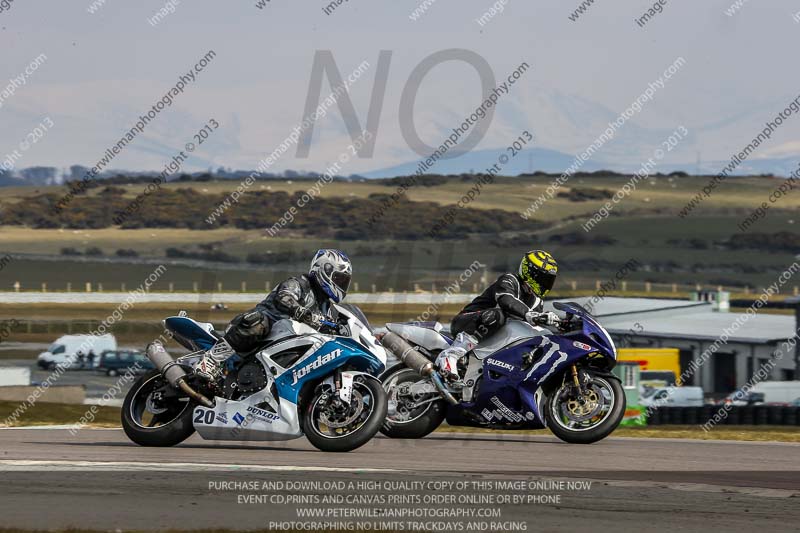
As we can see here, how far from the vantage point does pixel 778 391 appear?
3884 cm

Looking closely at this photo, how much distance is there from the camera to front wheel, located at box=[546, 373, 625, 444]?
44.2ft

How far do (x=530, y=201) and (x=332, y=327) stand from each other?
520ft

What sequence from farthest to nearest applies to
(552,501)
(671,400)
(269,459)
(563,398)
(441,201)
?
(441,201) → (671,400) → (563,398) → (269,459) → (552,501)

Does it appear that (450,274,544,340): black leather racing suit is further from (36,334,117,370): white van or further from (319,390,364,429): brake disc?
(36,334,117,370): white van

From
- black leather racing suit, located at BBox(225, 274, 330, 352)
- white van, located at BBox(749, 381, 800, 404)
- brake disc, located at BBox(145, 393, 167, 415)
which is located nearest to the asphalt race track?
brake disc, located at BBox(145, 393, 167, 415)

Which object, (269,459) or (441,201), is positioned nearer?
(269,459)

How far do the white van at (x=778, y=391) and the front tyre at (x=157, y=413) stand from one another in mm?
28654

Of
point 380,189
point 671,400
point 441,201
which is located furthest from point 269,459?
point 380,189

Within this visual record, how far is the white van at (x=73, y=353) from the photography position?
5041cm

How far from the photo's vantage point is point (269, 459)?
12328 millimetres

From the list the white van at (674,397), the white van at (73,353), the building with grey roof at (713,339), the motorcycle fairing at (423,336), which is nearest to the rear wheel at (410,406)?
the motorcycle fairing at (423,336)

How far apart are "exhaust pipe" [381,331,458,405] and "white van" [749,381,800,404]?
88.1 ft

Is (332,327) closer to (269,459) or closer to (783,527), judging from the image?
(269,459)

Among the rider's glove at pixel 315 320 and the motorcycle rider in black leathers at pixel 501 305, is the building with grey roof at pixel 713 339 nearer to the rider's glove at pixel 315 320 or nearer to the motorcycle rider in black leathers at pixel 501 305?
the motorcycle rider in black leathers at pixel 501 305
